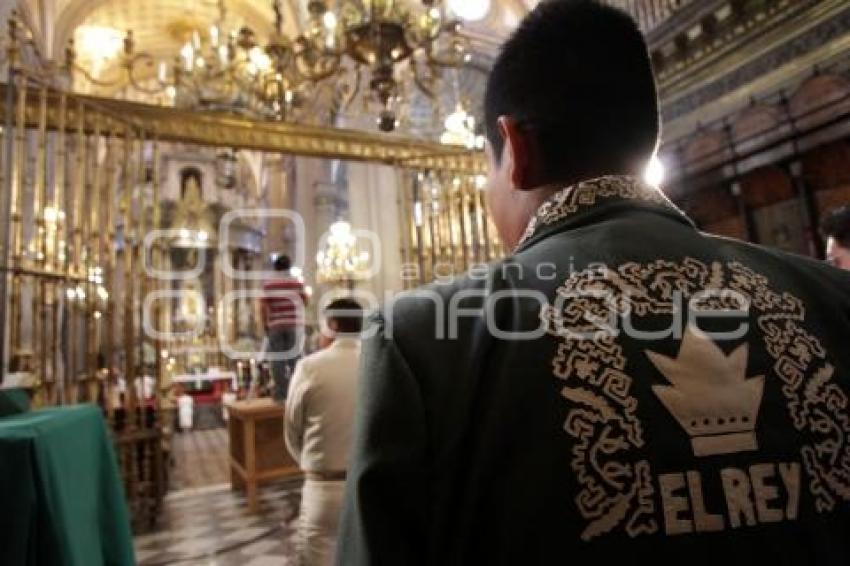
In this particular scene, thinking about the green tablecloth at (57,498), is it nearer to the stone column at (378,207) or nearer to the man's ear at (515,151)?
the man's ear at (515,151)

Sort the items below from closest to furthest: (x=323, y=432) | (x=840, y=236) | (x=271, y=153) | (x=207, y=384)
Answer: (x=323, y=432)
(x=840, y=236)
(x=271, y=153)
(x=207, y=384)

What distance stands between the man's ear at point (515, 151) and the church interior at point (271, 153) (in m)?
1.20

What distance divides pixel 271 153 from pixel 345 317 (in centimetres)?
505

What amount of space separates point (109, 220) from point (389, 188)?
19.5 ft

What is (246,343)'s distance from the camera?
11.8m

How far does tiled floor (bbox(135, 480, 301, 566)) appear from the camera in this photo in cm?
392

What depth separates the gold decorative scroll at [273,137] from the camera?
15.7 feet

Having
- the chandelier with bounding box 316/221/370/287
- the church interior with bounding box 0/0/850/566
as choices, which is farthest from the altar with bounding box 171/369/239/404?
the church interior with bounding box 0/0/850/566

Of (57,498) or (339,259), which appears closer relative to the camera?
(57,498)

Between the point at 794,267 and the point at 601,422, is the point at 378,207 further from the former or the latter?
the point at 601,422

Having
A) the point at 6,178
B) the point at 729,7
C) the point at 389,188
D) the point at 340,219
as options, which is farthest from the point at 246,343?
the point at 729,7

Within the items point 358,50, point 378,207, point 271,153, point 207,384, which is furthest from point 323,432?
point 207,384

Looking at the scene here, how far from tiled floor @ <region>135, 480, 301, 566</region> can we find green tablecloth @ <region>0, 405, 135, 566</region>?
1.83 meters

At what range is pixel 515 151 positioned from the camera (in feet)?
2.87
